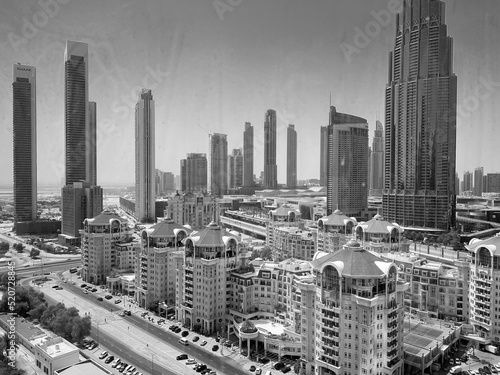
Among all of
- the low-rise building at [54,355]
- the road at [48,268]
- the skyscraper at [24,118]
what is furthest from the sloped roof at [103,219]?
the low-rise building at [54,355]

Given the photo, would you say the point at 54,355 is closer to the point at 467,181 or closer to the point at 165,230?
the point at 165,230

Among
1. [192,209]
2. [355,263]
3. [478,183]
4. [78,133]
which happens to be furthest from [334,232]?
[78,133]

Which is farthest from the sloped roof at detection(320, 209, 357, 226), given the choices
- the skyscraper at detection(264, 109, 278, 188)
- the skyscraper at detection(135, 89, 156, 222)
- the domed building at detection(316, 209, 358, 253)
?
the skyscraper at detection(135, 89, 156, 222)

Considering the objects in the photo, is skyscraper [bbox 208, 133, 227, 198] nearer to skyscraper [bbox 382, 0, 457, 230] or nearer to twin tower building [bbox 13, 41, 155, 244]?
twin tower building [bbox 13, 41, 155, 244]

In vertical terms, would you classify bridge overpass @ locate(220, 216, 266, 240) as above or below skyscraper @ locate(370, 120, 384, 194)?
below

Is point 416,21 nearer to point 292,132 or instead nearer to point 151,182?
point 292,132

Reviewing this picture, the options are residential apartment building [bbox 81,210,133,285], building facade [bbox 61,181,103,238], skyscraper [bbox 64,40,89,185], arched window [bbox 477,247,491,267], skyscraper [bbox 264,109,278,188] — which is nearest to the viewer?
arched window [bbox 477,247,491,267]

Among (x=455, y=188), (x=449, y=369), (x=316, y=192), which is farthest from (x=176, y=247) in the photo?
(x=316, y=192)
